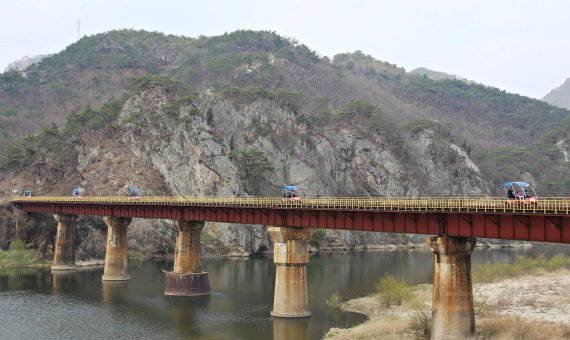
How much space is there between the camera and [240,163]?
142 meters

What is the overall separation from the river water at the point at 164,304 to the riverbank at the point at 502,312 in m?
3.85

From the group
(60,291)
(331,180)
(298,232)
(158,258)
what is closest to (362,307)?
(298,232)

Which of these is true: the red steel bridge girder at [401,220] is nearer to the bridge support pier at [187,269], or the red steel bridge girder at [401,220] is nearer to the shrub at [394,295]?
the bridge support pier at [187,269]

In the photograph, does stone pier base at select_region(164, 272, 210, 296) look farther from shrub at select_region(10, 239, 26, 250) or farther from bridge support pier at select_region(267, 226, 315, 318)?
shrub at select_region(10, 239, 26, 250)

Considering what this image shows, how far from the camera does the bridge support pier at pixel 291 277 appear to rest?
59219 mm

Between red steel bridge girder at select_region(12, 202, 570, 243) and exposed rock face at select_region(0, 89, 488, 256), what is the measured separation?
4783 centimetres

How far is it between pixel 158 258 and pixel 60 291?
41.8 m

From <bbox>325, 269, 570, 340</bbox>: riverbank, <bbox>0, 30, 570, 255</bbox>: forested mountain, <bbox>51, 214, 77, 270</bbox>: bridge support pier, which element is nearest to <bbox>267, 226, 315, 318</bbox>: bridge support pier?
<bbox>325, 269, 570, 340</bbox>: riverbank

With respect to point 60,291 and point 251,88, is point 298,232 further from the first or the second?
point 251,88

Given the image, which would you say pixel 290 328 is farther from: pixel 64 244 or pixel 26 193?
pixel 26 193

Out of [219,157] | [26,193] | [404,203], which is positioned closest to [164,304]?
[404,203]

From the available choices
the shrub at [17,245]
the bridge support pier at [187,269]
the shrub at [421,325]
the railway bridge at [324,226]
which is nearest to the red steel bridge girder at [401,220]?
the railway bridge at [324,226]

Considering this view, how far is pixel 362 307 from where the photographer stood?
64.2 meters

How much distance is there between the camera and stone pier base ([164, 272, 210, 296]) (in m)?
74.1
